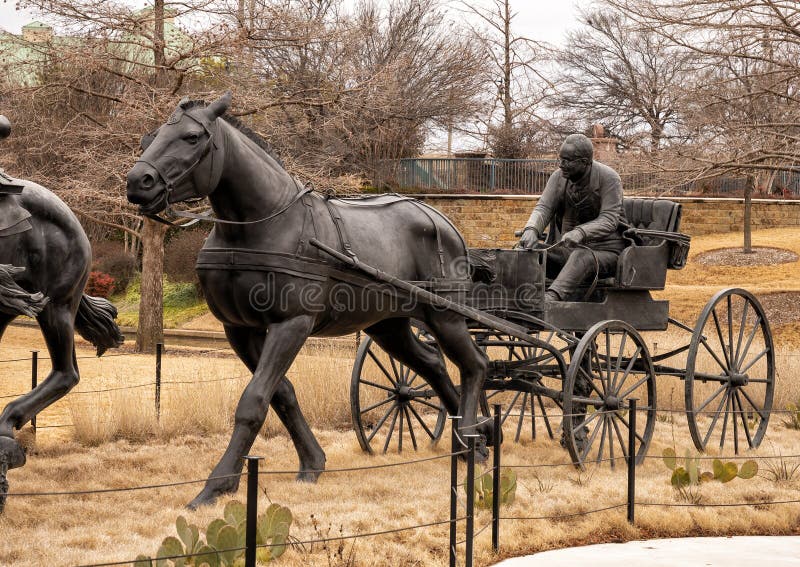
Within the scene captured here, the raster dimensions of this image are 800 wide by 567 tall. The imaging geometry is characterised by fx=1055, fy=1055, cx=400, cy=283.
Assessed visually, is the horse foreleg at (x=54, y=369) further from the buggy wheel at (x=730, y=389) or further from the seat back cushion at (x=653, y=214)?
the seat back cushion at (x=653, y=214)

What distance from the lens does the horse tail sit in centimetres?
756

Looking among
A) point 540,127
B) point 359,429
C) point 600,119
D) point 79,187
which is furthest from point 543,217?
point 600,119

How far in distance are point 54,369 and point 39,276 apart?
2.19ft

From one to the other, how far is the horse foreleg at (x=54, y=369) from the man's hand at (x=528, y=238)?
3607 mm

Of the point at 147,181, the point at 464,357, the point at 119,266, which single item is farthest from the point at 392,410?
the point at 119,266

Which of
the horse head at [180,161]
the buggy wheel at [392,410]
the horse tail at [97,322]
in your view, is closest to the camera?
the horse head at [180,161]

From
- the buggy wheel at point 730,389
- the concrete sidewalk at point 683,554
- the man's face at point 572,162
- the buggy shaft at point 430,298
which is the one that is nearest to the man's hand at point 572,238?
the man's face at point 572,162

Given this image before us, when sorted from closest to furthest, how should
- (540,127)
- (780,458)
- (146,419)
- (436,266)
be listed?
(436,266) < (780,458) < (146,419) < (540,127)

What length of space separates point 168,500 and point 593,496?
2.85 m

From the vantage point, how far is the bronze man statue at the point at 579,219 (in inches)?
341

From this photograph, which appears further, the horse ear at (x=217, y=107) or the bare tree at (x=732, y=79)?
the bare tree at (x=732, y=79)

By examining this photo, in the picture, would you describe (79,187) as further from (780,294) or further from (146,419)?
(780,294)

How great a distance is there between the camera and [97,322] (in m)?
7.57

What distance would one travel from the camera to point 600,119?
140 feet
